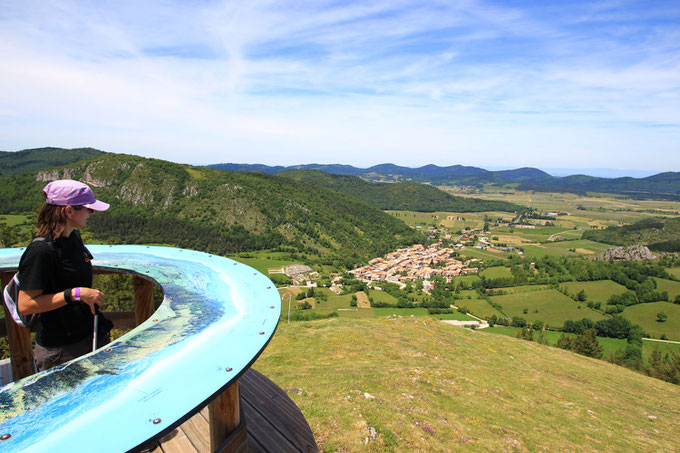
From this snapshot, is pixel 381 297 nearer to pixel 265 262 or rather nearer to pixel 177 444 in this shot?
pixel 265 262

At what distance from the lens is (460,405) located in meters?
7.23

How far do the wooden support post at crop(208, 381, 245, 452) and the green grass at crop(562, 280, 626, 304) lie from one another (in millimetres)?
80998

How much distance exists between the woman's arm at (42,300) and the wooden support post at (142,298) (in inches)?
73.2

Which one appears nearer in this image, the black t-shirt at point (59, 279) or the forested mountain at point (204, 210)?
the black t-shirt at point (59, 279)

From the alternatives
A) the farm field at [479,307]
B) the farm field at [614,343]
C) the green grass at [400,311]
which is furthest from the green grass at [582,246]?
the green grass at [400,311]

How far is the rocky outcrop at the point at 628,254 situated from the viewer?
322 feet

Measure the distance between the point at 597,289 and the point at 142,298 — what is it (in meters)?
89.0

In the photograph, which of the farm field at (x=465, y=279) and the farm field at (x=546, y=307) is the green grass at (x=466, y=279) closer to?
the farm field at (x=465, y=279)

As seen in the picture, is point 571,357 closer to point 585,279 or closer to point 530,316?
point 530,316

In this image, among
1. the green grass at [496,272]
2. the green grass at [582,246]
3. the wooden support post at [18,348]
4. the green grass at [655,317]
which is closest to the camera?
the wooden support post at [18,348]

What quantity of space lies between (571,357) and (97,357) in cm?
2081

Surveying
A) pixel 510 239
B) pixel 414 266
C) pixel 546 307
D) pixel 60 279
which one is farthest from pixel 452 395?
pixel 510 239

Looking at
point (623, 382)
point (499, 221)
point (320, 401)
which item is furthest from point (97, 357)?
point (499, 221)

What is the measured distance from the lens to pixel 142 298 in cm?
445
